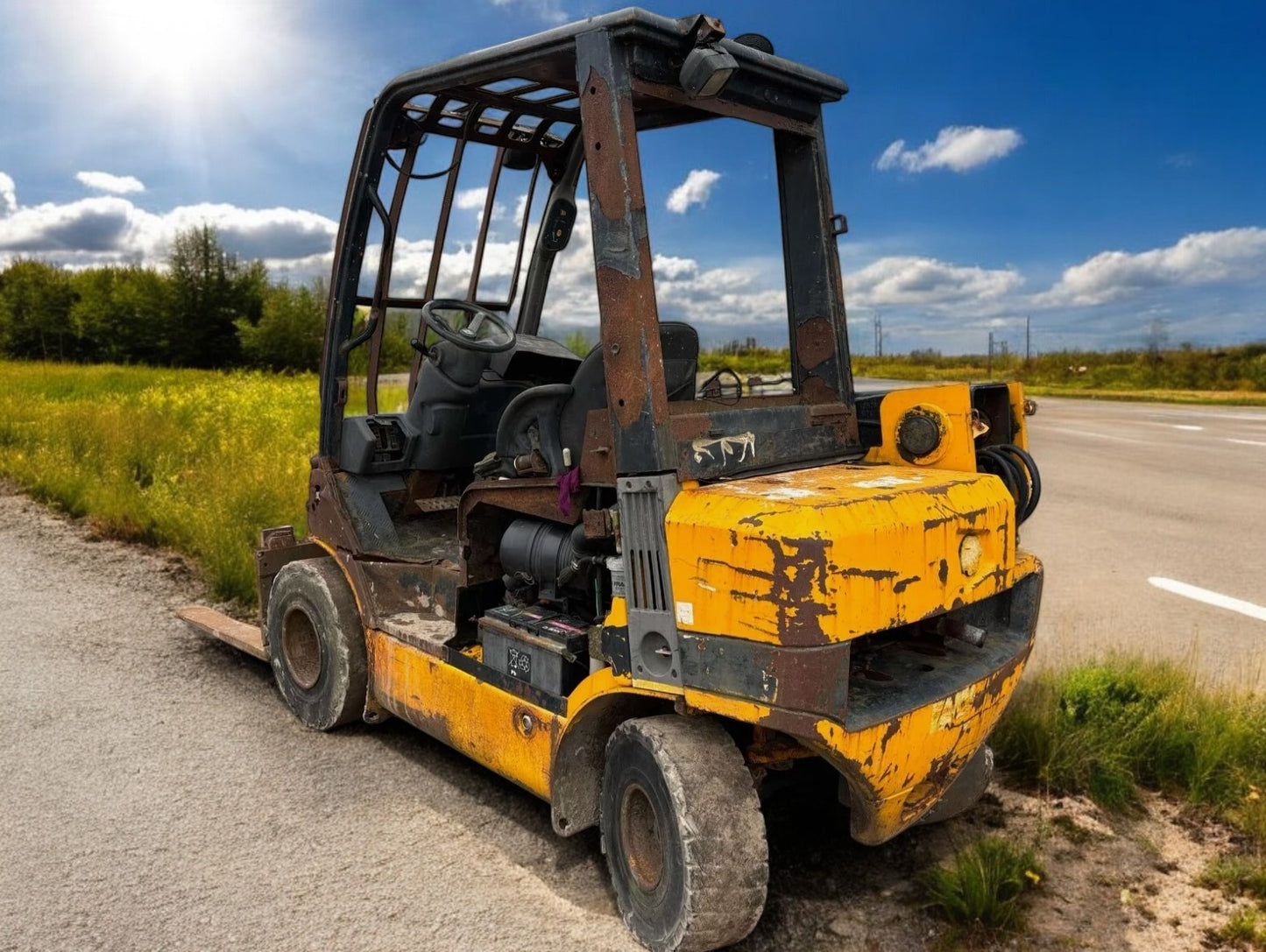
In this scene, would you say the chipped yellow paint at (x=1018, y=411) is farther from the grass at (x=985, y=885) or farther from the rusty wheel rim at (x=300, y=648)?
the rusty wheel rim at (x=300, y=648)

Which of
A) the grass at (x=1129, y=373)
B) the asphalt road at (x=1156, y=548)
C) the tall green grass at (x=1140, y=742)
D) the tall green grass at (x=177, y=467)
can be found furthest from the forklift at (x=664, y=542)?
the grass at (x=1129, y=373)

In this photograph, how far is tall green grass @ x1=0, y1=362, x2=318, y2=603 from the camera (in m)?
9.00

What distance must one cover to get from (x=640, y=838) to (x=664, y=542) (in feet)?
3.34

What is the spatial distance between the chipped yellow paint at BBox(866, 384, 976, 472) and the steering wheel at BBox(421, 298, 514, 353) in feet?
5.55

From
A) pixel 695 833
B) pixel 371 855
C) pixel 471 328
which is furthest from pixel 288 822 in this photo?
pixel 471 328

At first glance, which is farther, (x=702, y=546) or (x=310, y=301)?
(x=310, y=301)

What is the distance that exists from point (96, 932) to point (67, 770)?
1.52 m

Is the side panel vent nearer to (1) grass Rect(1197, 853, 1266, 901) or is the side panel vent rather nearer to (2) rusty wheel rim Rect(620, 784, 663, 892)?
(2) rusty wheel rim Rect(620, 784, 663, 892)

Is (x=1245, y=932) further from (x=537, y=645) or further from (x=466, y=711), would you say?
(x=466, y=711)

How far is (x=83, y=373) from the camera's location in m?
31.8

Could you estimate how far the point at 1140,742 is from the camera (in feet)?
14.9

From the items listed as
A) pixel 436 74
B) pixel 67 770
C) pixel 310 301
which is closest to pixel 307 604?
pixel 67 770

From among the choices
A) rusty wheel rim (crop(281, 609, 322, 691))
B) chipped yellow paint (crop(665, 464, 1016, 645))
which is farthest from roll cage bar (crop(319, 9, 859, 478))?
rusty wheel rim (crop(281, 609, 322, 691))

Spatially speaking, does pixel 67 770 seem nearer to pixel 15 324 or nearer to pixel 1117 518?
pixel 1117 518
